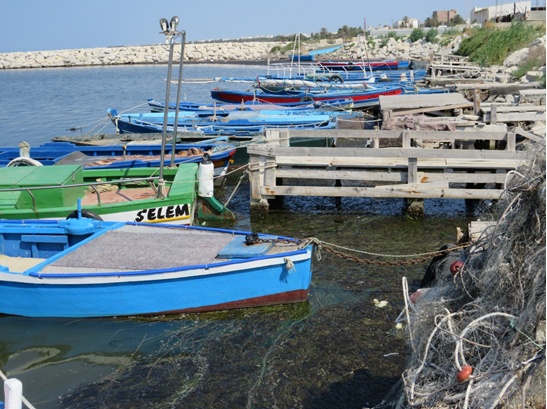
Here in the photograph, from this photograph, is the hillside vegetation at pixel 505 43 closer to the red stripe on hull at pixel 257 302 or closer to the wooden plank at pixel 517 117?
the wooden plank at pixel 517 117

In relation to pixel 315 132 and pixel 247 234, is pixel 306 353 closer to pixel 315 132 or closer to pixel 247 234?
pixel 247 234

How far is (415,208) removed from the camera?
41.2ft

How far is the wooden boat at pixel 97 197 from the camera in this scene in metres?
10.7

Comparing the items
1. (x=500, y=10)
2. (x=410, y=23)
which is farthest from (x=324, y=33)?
(x=500, y=10)

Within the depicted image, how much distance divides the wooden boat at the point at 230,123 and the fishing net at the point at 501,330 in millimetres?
15229

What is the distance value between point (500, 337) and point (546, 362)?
425mm

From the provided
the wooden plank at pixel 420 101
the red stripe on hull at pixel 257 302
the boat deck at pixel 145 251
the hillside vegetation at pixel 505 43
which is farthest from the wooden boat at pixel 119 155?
the hillside vegetation at pixel 505 43

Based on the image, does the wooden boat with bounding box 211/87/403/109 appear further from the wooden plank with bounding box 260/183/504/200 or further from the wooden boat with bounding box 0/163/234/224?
the wooden boat with bounding box 0/163/234/224

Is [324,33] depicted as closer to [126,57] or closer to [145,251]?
[126,57]

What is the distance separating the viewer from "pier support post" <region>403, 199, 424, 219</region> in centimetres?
1252

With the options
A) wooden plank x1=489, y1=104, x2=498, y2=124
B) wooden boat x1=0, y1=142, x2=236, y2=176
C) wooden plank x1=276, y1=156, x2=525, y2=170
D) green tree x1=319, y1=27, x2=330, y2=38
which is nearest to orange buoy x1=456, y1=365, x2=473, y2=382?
wooden plank x1=276, y1=156, x2=525, y2=170

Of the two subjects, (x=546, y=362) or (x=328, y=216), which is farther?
(x=328, y=216)

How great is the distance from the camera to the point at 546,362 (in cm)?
344

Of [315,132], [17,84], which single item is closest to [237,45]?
[17,84]
